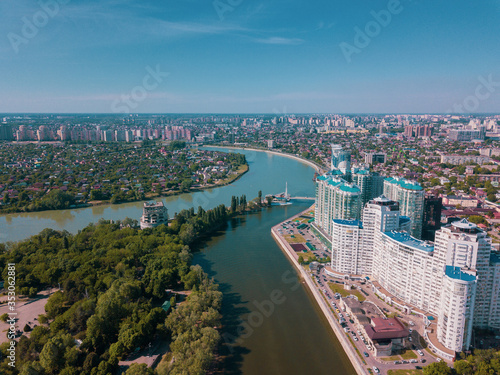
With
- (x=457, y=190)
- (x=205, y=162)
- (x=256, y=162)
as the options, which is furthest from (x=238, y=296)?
(x=256, y=162)

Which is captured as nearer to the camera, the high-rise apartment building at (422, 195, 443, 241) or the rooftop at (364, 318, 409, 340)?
the rooftop at (364, 318, 409, 340)

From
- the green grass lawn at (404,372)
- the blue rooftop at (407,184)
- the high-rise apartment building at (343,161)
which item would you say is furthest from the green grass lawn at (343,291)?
the high-rise apartment building at (343,161)

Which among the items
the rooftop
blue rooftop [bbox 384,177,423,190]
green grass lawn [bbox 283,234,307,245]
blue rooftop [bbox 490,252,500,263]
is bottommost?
green grass lawn [bbox 283,234,307,245]

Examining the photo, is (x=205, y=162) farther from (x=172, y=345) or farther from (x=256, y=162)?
(x=172, y=345)

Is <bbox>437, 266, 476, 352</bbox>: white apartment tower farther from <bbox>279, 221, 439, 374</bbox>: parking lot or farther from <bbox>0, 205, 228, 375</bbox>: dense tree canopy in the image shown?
<bbox>0, 205, 228, 375</bbox>: dense tree canopy

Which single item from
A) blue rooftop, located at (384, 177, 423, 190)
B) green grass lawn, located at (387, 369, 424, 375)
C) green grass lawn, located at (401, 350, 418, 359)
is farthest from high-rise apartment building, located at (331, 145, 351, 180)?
green grass lawn, located at (387, 369, 424, 375)
